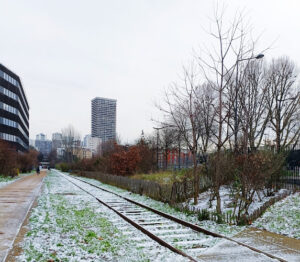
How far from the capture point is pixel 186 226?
9664 mm

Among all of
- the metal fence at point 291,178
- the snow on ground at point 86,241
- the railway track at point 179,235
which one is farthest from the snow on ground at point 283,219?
the metal fence at point 291,178

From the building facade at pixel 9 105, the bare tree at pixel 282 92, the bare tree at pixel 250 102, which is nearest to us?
the bare tree at pixel 250 102

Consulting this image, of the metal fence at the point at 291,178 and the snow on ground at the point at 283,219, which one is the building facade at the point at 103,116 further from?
the snow on ground at the point at 283,219

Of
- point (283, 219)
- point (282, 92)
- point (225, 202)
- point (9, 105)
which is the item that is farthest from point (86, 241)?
point (9, 105)

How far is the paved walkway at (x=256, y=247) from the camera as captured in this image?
20.7 ft

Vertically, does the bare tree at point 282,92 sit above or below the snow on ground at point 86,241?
above

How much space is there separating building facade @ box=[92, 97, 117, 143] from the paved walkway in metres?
171

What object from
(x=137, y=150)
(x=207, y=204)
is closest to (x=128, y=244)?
(x=207, y=204)

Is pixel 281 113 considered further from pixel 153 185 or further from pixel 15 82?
pixel 15 82

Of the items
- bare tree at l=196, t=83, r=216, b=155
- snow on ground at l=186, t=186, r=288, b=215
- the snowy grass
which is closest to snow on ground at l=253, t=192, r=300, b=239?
snow on ground at l=186, t=186, r=288, b=215

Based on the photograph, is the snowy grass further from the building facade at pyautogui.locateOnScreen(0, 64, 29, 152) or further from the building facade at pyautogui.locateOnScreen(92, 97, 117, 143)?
the building facade at pyautogui.locateOnScreen(92, 97, 117, 143)

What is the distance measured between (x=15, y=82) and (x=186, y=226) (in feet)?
238

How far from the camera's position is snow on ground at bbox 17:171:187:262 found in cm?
645

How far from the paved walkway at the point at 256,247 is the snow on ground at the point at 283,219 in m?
0.51
